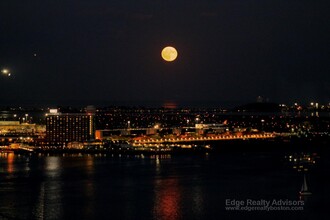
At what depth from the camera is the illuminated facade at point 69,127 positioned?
25.5 meters

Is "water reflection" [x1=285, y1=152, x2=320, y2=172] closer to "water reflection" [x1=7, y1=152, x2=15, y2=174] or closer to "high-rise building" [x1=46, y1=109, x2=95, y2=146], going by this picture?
"water reflection" [x1=7, y1=152, x2=15, y2=174]

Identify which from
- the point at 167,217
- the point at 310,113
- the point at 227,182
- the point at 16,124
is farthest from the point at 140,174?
the point at 310,113

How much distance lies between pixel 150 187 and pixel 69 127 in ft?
44.0

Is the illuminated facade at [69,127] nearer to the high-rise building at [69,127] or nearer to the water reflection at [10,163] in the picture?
the high-rise building at [69,127]

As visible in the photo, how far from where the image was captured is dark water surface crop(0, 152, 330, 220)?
1038 cm

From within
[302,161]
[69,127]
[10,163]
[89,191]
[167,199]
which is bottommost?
[167,199]

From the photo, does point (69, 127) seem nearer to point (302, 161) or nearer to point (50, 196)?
point (302, 161)

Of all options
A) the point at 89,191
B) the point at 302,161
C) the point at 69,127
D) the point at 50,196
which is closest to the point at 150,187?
the point at 89,191

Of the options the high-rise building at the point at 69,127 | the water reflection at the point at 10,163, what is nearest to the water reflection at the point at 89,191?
the water reflection at the point at 10,163

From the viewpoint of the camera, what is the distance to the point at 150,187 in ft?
42.3

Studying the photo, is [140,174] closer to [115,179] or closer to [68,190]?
[115,179]

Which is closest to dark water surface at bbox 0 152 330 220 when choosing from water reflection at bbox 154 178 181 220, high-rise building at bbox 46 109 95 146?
water reflection at bbox 154 178 181 220

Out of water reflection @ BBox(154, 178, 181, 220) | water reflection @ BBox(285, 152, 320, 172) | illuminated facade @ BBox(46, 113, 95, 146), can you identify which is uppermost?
illuminated facade @ BBox(46, 113, 95, 146)

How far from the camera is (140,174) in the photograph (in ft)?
49.5
